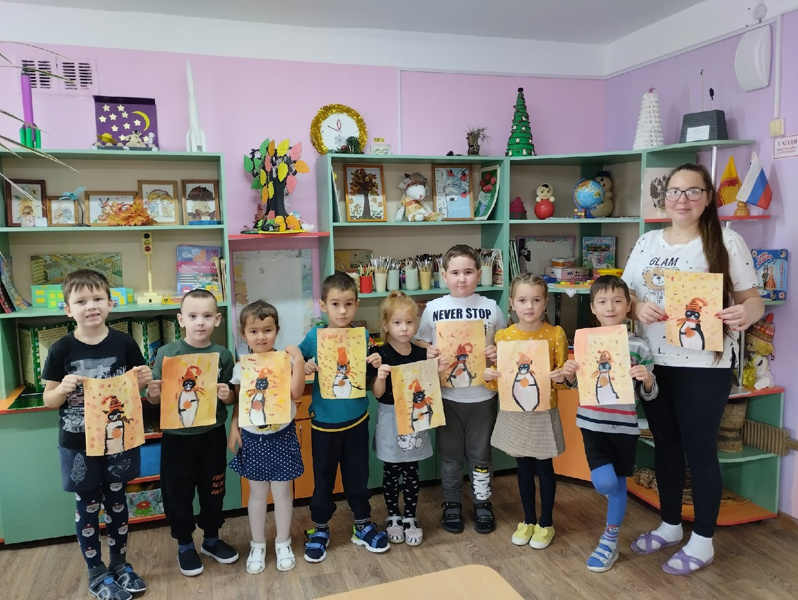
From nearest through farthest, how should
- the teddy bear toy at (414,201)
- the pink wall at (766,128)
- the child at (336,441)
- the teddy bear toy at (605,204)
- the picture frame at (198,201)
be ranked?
1. the child at (336,441)
2. the pink wall at (766,128)
3. the picture frame at (198,201)
4. the teddy bear toy at (414,201)
5. the teddy bear toy at (605,204)

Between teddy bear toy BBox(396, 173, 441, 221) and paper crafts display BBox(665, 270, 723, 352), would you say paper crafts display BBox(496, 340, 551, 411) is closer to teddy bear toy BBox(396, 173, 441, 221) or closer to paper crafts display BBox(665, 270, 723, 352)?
paper crafts display BBox(665, 270, 723, 352)

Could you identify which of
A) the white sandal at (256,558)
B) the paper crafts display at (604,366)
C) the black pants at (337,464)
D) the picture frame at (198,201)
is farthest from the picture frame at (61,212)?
the paper crafts display at (604,366)

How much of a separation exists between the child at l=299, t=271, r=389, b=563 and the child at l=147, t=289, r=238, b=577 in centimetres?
36

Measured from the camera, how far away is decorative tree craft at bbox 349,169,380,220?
11.5ft

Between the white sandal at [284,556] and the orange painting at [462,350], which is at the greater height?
the orange painting at [462,350]

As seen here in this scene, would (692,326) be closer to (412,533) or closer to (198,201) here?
(412,533)

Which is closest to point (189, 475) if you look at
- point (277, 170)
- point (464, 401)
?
point (464, 401)

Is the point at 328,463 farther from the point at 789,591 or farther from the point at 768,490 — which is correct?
the point at 768,490

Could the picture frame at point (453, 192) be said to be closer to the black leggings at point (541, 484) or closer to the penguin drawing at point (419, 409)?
the penguin drawing at point (419, 409)

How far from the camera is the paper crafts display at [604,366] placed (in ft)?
7.91

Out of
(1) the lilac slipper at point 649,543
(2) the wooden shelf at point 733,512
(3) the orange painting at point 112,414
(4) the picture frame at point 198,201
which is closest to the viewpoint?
(3) the orange painting at point 112,414

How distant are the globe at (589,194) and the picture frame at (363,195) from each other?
3.61ft

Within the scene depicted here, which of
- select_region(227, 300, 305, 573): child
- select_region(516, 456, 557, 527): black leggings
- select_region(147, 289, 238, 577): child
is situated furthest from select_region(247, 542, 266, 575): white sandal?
select_region(516, 456, 557, 527): black leggings

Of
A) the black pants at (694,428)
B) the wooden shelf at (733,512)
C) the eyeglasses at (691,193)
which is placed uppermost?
the eyeglasses at (691,193)
